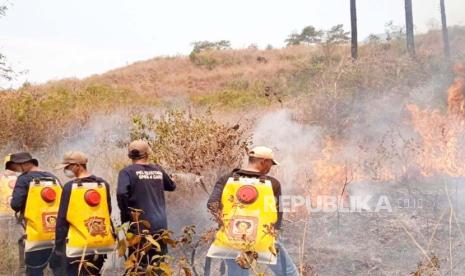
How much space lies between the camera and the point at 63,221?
175 inches

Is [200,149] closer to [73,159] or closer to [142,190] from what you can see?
[142,190]

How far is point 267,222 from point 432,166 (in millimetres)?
6456

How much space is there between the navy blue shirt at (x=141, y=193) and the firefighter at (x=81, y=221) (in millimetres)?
157

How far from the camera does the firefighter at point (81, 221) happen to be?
4.39m

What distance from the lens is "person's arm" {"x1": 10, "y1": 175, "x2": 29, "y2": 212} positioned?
493cm

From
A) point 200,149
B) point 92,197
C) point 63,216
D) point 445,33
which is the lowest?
point 63,216

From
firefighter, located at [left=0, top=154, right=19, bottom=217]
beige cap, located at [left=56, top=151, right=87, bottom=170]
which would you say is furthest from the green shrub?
beige cap, located at [left=56, top=151, right=87, bottom=170]

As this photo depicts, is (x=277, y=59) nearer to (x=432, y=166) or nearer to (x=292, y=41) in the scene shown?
(x=292, y=41)

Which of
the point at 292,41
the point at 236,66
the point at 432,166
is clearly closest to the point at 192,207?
the point at 432,166

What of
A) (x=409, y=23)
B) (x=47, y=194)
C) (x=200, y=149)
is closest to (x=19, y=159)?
(x=47, y=194)

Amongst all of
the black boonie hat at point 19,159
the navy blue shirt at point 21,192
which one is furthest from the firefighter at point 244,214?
the black boonie hat at point 19,159

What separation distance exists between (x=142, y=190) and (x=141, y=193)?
3 cm

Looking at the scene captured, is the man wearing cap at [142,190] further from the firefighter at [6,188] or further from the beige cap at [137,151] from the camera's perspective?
the firefighter at [6,188]

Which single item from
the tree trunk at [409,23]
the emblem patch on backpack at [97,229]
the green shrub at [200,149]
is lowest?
the emblem patch on backpack at [97,229]
